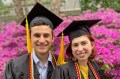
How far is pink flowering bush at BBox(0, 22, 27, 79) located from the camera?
4.19m

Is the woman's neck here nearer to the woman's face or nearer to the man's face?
the woman's face

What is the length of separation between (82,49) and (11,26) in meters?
2.23

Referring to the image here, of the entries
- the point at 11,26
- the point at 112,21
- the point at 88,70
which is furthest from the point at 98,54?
the point at 11,26

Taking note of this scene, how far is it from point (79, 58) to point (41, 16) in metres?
0.66

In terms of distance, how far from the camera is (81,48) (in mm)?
3113

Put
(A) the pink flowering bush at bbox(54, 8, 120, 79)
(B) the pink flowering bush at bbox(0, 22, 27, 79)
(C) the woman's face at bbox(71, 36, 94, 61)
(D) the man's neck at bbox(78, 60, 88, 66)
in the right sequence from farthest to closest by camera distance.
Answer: (B) the pink flowering bush at bbox(0, 22, 27, 79) < (A) the pink flowering bush at bbox(54, 8, 120, 79) < (D) the man's neck at bbox(78, 60, 88, 66) < (C) the woman's face at bbox(71, 36, 94, 61)

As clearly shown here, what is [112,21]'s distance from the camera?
→ 4.68 metres

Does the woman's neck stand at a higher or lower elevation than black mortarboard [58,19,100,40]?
lower

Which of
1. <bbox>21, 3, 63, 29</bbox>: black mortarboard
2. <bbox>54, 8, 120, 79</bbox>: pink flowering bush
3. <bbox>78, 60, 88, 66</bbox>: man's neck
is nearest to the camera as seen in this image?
<bbox>78, 60, 88, 66</bbox>: man's neck

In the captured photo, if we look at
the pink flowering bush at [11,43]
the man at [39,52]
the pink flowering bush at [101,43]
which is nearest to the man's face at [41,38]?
the man at [39,52]

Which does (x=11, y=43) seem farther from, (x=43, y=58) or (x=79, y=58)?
(x=79, y=58)

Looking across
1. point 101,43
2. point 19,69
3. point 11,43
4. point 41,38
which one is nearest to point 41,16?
point 41,38

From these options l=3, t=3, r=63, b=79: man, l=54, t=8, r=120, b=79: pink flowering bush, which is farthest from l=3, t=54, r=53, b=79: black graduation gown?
l=54, t=8, r=120, b=79: pink flowering bush

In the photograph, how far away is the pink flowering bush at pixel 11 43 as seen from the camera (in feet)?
13.7
